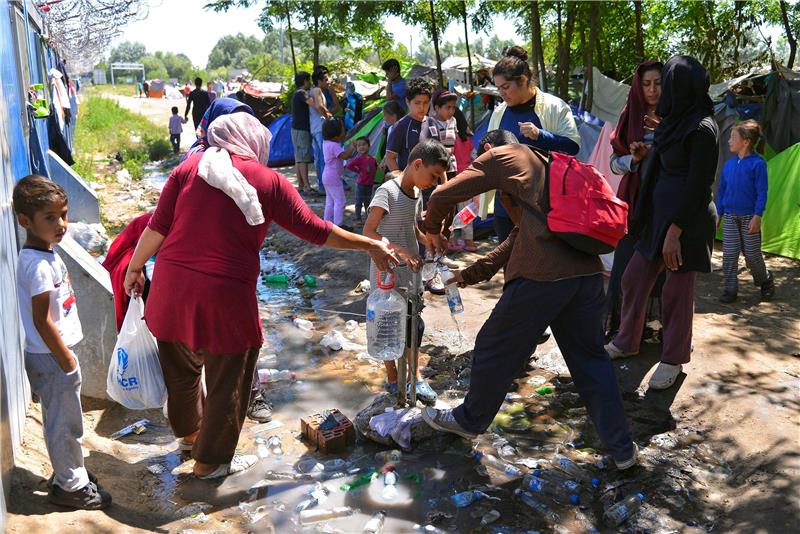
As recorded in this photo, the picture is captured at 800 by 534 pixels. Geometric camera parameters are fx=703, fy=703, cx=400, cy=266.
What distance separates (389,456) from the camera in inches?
146

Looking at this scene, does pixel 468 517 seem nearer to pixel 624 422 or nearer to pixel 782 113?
pixel 624 422

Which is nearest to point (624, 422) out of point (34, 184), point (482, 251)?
point (34, 184)

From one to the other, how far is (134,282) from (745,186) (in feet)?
16.9

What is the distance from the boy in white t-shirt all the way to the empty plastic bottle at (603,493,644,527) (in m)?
2.26

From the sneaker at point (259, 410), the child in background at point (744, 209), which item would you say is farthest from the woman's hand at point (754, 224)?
the sneaker at point (259, 410)

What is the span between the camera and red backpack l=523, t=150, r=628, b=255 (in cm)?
310

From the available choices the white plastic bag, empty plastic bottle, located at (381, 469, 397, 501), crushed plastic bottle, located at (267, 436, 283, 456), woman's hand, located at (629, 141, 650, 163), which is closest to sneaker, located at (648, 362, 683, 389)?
woman's hand, located at (629, 141, 650, 163)

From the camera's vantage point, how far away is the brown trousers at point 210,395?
3.34 meters

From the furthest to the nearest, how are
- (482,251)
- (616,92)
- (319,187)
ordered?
(319,187) → (616,92) → (482,251)

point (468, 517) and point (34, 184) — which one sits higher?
point (34, 184)

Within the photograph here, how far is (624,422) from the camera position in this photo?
135 inches

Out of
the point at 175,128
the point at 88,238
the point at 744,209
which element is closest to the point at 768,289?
the point at 744,209

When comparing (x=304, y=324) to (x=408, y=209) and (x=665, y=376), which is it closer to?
(x=408, y=209)

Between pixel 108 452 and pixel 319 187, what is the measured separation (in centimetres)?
811
